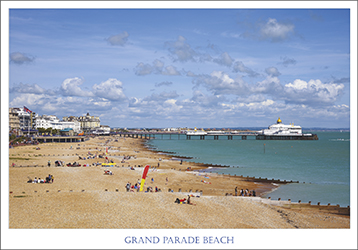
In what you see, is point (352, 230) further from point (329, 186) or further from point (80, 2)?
point (329, 186)

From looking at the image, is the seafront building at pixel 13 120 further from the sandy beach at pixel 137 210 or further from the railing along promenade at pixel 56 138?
the sandy beach at pixel 137 210

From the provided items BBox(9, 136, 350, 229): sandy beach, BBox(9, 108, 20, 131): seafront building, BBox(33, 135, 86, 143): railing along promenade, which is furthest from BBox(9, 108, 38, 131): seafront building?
BBox(9, 136, 350, 229): sandy beach

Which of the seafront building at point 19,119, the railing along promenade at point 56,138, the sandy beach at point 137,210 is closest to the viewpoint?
the sandy beach at point 137,210

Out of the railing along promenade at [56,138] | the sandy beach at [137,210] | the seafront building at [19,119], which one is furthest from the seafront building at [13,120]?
the sandy beach at [137,210]

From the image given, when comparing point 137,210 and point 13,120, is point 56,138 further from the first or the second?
point 137,210

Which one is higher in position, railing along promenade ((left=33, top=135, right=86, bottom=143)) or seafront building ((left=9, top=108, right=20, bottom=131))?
seafront building ((left=9, top=108, right=20, bottom=131))

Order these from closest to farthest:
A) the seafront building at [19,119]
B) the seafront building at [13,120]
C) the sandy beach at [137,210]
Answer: the sandy beach at [137,210]
the seafront building at [13,120]
the seafront building at [19,119]

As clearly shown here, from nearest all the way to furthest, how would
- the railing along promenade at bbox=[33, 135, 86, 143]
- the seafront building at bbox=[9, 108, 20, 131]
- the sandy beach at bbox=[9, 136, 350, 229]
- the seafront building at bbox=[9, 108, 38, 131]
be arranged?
1. the sandy beach at bbox=[9, 136, 350, 229]
2. the railing along promenade at bbox=[33, 135, 86, 143]
3. the seafront building at bbox=[9, 108, 20, 131]
4. the seafront building at bbox=[9, 108, 38, 131]

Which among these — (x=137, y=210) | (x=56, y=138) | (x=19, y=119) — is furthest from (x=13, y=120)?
(x=137, y=210)

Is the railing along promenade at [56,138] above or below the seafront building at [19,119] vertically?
below

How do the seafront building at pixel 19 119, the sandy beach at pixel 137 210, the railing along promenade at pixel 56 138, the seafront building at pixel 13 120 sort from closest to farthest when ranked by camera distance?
1. the sandy beach at pixel 137 210
2. the railing along promenade at pixel 56 138
3. the seafront building at pixel 13 120
4. the seafront building at pixel 19 119

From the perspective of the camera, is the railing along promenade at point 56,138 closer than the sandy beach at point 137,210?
No

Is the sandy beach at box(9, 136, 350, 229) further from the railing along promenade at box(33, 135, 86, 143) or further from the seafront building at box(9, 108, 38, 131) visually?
the seafront building at box(9, 108, 38, 131)

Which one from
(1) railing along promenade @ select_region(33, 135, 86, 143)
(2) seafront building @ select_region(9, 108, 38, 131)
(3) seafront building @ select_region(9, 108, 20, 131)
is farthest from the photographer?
(2) seafront building @ select_region(9, 108, 38, 131)
